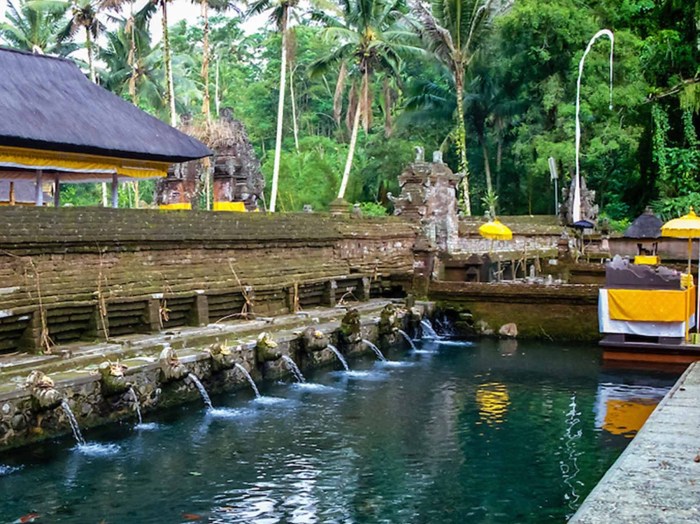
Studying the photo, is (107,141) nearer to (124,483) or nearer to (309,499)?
(124,483)

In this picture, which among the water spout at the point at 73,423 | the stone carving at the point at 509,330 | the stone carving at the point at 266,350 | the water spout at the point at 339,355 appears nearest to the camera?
the water spout at the point at 73,423

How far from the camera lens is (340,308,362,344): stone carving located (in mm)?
16109

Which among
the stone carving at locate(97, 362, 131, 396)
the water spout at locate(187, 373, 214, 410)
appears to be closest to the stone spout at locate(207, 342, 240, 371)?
the water spout at locate(187, 373, 214, 410)

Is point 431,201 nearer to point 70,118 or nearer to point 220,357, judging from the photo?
point 70,118

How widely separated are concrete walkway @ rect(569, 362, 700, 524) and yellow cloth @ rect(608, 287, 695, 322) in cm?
664

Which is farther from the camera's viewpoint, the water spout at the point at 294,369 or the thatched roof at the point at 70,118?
the thatched roof at the point at 70,118

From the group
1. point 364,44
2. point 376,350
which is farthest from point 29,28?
point 376,350

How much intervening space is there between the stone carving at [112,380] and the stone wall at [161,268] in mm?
1776

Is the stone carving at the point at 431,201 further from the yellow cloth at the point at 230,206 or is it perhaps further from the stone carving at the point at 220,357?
the stone carving at the point at 220,357

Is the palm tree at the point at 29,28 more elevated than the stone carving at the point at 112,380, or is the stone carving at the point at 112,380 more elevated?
the palm tree at the point at 29,28

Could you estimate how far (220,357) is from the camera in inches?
495

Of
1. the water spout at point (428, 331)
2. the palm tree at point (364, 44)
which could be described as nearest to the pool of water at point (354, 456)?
the water spout at point (428, 331)

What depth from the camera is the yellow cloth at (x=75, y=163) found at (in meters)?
15.8

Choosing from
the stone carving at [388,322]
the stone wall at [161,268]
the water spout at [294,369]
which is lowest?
the water spout at [294,369]
